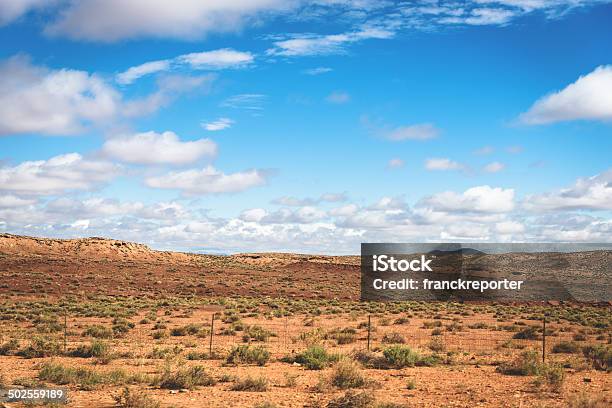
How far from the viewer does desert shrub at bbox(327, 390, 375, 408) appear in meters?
12.8

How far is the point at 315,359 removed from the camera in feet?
62.3

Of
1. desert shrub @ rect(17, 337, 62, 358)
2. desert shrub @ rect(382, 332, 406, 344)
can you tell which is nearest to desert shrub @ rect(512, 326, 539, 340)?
desert shrub @ rect(382, 332, 406, 344)

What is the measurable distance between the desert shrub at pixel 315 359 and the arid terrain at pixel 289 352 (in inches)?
2.0

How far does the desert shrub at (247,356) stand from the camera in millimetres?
19562

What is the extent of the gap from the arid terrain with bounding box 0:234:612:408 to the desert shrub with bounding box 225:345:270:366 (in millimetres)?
73

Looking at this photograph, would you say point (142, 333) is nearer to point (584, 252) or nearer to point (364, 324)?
point (364, 324)

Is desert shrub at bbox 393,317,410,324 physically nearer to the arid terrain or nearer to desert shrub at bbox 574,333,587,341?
the arid terrain

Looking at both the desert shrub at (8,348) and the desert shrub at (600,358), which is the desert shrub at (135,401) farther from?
the desert shrub at (600,358)

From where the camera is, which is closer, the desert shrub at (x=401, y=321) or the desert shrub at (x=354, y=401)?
the desert shrub at (x=354, y=401)

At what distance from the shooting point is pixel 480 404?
1377cm

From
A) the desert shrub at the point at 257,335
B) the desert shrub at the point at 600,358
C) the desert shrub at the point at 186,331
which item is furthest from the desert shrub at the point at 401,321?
the desert shrub at the point at 600,358

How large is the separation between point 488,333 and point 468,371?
1342cm

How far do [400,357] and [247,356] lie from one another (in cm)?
546

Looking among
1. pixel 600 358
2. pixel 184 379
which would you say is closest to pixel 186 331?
pixel 184 379
